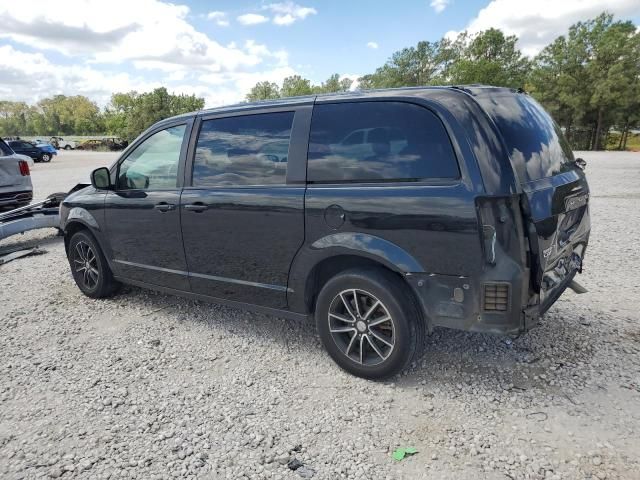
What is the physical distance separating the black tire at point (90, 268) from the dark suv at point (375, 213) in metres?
1.02

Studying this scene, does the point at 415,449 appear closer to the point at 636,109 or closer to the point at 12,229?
A: the point at 12,229

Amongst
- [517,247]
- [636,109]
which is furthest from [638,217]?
[636,109]

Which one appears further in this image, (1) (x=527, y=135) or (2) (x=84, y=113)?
(2) (x=84, y=113)

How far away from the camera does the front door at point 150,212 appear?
3.99 meters

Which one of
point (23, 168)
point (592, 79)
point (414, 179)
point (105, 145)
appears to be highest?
point (592, 79)

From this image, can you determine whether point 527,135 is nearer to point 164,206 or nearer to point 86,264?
point 164,206

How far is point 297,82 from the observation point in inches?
3428

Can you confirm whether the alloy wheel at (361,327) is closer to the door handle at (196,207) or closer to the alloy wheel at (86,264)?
the door handle at (196,207)

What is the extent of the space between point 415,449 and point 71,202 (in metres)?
4.32

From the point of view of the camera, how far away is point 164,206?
3.97 meters

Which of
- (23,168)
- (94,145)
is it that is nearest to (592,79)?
(23,168)

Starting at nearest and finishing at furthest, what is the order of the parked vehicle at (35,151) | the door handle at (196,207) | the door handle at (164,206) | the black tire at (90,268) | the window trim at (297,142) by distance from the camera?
the window trim at (297,142) < the door handle at (196,207) < the door handle at (164,206) < the black tire at (90,268) < the parked vehicle at (35,151)

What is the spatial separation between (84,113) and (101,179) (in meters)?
126

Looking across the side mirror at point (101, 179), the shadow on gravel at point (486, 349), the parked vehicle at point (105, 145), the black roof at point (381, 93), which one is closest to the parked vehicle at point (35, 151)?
the parked vehicle at point (105, 145)
